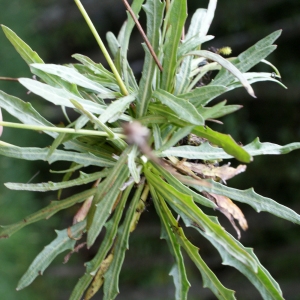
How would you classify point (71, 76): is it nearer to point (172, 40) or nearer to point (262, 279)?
point (172, 40)

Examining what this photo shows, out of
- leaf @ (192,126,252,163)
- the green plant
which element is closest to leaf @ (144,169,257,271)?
the green plant

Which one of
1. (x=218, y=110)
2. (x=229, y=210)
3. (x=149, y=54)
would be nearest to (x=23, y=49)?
(x=149, y=54)

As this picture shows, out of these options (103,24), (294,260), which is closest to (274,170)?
(294,260)

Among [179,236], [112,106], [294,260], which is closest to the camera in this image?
[112,106]

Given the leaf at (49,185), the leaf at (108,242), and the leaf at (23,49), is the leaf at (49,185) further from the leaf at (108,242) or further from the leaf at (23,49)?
the leaf at (23,49)

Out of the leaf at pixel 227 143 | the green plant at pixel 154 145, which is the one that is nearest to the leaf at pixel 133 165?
the green plant at pixel 154 145

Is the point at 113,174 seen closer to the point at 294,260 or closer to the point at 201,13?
the point at 201,13

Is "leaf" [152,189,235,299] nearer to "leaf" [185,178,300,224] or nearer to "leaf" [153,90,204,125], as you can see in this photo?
"leaf" [185,178,300,224]
